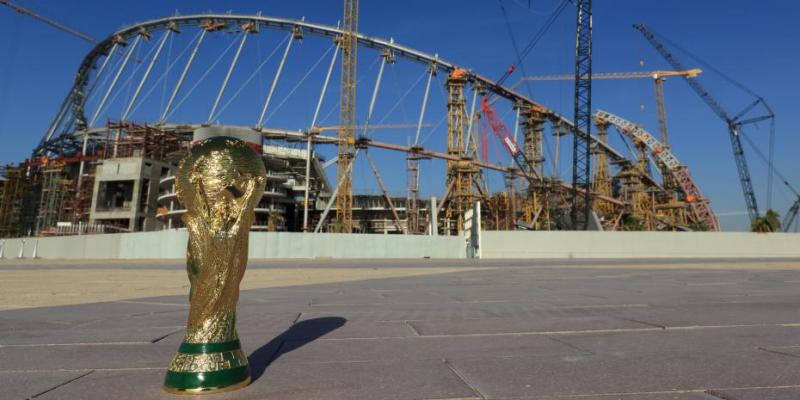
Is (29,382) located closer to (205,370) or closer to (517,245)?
(205,370)

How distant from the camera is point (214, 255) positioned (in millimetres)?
3375

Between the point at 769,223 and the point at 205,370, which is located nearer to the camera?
the point at 205,370

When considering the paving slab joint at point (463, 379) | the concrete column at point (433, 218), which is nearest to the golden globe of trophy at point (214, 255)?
the paving slab joint at point (463, 379)

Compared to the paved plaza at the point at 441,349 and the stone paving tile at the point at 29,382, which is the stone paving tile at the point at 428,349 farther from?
the stone paving tile at the point at 29,382

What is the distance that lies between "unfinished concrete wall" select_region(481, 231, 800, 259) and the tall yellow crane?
29.1 meters

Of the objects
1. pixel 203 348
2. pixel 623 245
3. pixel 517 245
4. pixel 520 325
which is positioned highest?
pixel 623 245

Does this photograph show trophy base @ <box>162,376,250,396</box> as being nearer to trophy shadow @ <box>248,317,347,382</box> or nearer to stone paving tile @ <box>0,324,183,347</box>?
trophy shadow @ <box>248,317,347,382</box>

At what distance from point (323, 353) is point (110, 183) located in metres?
91.4

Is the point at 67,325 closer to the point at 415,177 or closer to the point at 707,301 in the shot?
the point at 707,301

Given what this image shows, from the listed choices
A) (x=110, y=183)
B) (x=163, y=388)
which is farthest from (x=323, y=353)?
(x=110, y=183)

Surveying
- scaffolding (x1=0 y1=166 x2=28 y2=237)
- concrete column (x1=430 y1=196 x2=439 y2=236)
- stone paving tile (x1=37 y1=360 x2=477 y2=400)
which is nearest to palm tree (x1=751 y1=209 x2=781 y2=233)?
concrete column (x1=430 y1=196 x2=439 y2=236)

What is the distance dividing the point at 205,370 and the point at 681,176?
103 meters

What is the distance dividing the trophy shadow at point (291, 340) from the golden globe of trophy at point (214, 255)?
37 cm

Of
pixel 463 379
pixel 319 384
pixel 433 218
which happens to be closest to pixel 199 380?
pixel 319 384
